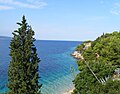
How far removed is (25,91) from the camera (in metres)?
33.4

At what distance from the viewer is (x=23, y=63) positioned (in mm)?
33781

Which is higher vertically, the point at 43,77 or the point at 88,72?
the point at 88,72

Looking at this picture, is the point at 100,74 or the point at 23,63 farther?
the point at 100,74

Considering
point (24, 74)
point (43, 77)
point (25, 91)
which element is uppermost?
point (24, 74)

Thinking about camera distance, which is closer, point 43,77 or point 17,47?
point 17,47

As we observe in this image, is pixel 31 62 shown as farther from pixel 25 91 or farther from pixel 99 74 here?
pixel 99 74

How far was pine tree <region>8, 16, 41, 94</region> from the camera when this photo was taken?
33.5 m

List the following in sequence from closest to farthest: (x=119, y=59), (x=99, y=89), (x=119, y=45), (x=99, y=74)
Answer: (x=99, y=89) → (x=99, y=74) → (x=119, y=59) → (x=119, y=45)

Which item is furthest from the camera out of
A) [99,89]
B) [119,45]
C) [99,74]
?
[119,45]

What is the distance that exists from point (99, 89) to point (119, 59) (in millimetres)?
36131

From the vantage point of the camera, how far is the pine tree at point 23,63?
33.5 m

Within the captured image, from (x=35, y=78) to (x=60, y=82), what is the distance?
34345mm

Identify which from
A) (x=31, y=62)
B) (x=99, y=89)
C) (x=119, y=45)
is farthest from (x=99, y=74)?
(x=119, y=45)

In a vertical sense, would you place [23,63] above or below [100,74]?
above
